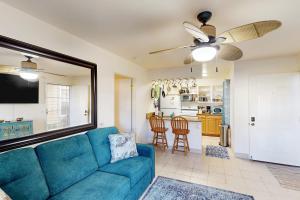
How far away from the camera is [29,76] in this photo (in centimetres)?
188

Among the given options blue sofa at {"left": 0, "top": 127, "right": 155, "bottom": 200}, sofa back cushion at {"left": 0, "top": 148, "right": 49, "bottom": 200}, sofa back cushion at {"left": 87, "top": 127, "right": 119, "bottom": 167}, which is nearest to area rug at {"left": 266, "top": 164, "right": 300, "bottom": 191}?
blue sofa at {"left": 0, "top": 127, "right": 155, "bottom": 200}

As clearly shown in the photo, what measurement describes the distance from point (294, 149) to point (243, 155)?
964 millimetres

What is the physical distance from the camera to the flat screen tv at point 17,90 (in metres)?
1.67

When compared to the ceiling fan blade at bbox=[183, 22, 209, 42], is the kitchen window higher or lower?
lower

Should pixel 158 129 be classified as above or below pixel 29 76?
below

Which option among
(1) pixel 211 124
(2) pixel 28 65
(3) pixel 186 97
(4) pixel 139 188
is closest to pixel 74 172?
(4) pixel 139 188

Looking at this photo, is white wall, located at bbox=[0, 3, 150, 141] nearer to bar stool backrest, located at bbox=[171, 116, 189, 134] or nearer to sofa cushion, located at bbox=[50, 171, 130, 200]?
bar stool backrest, located at bbox=[171, 116, 189, 134]

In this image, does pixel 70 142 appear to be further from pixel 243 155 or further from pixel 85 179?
pixel 243 155

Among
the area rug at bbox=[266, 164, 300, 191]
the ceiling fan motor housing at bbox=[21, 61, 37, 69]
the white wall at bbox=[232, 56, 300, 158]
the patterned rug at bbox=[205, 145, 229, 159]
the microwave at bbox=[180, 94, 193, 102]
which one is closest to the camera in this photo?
the ceiling fan motor housing at bbox=[21, 61, 37, 69]

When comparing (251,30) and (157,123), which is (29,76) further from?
(157,123)

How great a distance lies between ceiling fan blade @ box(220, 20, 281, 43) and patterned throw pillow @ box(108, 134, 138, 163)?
6.47 feet

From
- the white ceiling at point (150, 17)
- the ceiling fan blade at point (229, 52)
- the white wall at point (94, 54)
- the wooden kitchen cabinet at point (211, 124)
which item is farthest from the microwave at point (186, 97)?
the ceiling fan blade at point (229, 52)

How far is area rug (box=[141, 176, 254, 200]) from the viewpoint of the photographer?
2207 mm

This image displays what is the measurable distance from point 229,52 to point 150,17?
1.05 metres
